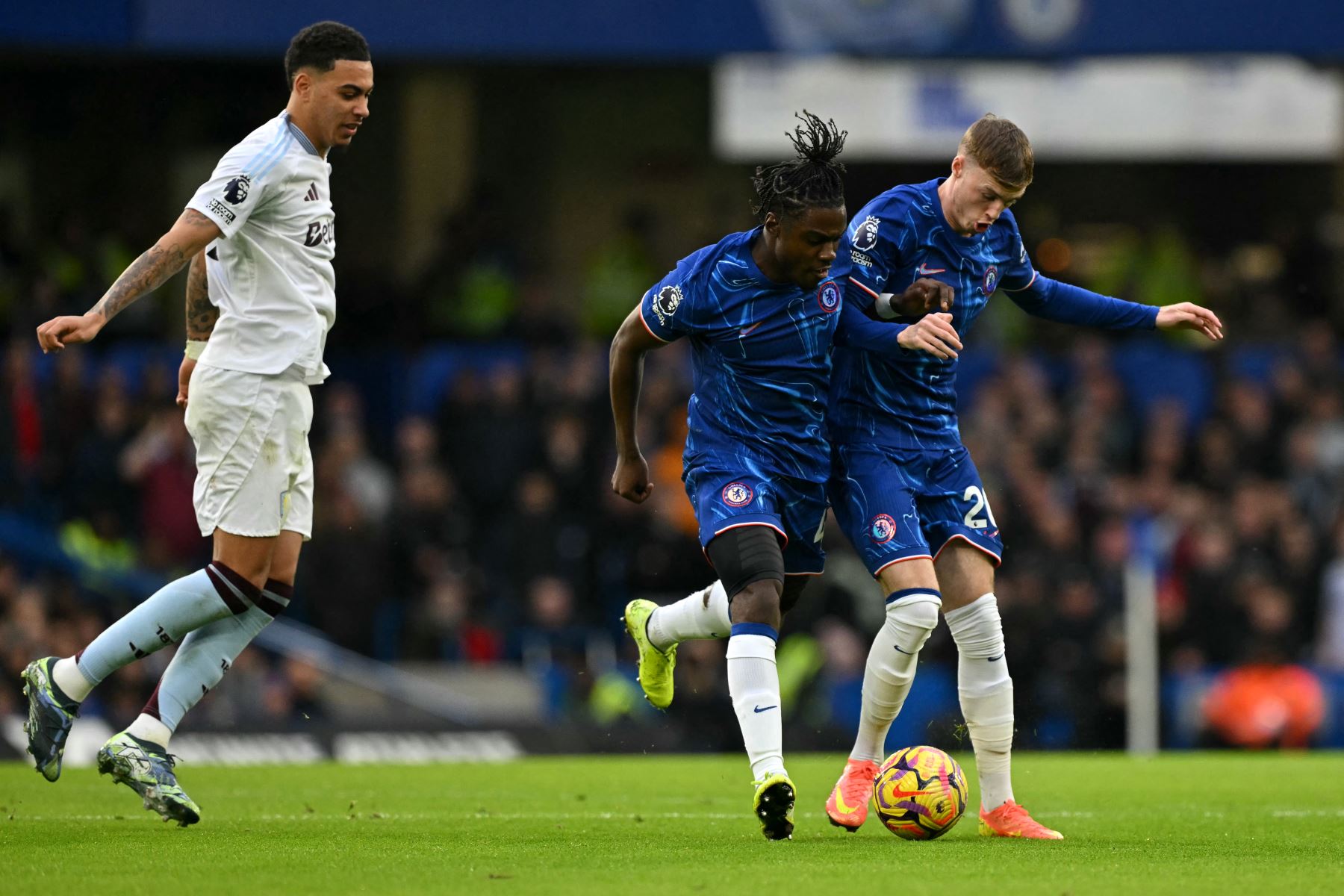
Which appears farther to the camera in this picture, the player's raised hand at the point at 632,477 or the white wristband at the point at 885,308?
the player's raised hand at the point at 632,477

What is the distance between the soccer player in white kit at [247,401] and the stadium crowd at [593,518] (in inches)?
242

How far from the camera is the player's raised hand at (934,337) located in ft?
20.2

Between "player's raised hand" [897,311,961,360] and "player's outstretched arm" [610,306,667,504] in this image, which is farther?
"player's outstretched arm" [610,306,667,504]

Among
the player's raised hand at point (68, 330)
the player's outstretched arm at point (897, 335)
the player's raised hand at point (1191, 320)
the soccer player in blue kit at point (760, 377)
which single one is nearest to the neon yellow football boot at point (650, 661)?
the soccer player in blue kit at point (760, 377)

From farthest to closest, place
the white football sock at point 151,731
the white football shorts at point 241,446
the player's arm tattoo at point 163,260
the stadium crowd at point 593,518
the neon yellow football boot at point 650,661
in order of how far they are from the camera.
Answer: the stadium crowd at point 593,518 < the neon yellow football boot at point 650,661 < the white football shorts at point 241,446 < the white football sock at point 151,731 < the player's arm tattoo at point 163,260

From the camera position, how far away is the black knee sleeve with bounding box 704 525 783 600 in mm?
6324

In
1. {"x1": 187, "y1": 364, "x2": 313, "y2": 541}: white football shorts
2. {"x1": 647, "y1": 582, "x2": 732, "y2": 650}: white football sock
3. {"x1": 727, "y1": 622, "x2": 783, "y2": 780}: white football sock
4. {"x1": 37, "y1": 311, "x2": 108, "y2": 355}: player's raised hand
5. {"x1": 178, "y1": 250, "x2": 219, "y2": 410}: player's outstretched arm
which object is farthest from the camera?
{"x1": 647, "y1": 582, "x2": 732, "y2": 650}: white football sock

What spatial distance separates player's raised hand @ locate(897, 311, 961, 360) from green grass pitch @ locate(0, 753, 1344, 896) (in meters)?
1.53

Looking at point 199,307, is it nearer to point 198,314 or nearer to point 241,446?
point 198,314

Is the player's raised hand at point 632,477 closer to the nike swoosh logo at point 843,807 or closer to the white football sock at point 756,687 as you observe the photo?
the white football sock at point 756,687

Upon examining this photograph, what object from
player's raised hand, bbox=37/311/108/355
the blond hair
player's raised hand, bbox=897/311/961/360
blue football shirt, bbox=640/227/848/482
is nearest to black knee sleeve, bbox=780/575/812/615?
blue football shirt, bbox=640/227/848/482

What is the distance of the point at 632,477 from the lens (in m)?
6.93

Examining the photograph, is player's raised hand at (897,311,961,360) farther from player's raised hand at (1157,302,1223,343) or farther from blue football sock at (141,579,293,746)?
blue football sock at (141,579,293,746)

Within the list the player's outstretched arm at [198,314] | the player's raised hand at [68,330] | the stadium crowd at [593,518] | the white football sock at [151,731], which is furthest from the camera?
the stadium crowd at [593,518]
